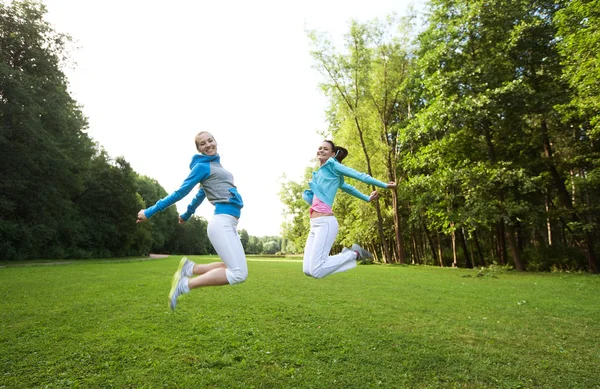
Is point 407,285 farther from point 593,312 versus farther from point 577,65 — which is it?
point 577,65

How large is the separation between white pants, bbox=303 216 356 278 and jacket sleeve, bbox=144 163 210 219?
1.47m

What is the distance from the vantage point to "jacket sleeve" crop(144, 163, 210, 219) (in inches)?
150

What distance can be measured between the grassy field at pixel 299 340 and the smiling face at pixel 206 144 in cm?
321

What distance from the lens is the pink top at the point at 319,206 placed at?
4.73 meters

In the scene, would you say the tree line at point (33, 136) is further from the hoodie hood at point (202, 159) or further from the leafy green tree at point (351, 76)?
the hoodie hood at point (202, 159)

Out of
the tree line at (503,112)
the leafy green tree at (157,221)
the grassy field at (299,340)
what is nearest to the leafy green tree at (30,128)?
the grassy field at (299,340)

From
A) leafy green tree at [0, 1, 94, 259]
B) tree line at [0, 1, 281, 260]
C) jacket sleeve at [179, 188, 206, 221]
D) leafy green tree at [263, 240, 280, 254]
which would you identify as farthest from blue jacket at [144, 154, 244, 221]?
leafy green tree at [263, 240, 280, 254]

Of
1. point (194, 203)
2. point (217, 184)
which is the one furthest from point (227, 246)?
point (194, 203)

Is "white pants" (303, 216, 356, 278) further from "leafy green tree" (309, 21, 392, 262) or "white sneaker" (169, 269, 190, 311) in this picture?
"leafy green tree" (309, 21, 392, 262)

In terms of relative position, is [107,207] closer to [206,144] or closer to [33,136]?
[33,136]

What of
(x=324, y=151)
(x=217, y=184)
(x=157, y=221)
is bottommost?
(x=217, y=184)

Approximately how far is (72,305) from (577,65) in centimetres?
2098

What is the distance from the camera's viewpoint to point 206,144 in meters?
4.17

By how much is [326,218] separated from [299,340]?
3534 millimetres
